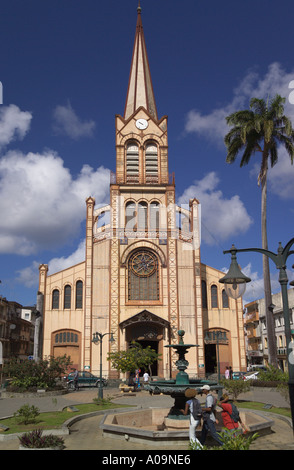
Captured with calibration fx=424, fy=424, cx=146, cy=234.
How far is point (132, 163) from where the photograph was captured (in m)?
43.5

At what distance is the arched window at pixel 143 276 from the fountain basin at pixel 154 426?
24459 mm

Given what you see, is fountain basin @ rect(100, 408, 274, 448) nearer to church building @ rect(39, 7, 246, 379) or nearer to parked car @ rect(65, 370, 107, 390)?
parked car @ rect(65, 370, 107, 390)

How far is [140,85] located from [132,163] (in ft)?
35.1

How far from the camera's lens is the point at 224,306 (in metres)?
40.6

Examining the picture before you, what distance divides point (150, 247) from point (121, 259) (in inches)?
118

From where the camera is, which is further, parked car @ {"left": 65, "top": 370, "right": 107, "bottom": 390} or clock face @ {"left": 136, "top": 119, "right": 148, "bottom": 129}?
clock face @ {"left": 136, "top": 119, "right": 148, "bottom": 129}

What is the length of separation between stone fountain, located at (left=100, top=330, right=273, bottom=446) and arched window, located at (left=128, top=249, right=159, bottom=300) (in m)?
24.4

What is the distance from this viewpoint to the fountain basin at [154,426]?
10.6 metres

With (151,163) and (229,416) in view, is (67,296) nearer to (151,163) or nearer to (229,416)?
(151,163)

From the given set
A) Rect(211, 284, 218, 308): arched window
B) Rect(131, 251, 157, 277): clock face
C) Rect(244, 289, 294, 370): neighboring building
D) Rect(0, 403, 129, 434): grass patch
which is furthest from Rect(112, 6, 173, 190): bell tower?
Rect(0, 403, 129, 434): grass patch

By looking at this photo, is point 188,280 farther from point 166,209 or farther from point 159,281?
point 166,209

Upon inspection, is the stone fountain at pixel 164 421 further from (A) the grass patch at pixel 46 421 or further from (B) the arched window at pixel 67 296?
(B) the arched window at pixel 67 296

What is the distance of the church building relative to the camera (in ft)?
123
